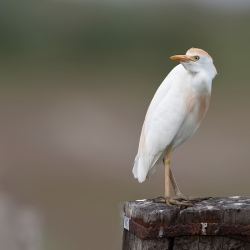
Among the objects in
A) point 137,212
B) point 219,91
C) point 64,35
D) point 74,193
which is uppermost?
point 64,35

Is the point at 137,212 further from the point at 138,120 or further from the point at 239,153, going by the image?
the point at 138,120

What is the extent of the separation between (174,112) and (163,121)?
0.07 m

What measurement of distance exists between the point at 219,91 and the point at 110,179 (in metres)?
5.60

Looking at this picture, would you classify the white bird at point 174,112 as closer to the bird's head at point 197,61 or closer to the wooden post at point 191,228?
the bird's head at point 197,61

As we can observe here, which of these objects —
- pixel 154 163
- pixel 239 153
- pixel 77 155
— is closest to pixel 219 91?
pixel 239 153

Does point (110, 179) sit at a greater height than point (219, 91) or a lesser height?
lesser

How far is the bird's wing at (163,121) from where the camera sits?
314cm

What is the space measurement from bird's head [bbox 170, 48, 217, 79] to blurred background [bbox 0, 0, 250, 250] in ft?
8.14

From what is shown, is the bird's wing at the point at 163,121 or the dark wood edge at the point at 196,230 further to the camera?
the bird's wing at the point at 163,121

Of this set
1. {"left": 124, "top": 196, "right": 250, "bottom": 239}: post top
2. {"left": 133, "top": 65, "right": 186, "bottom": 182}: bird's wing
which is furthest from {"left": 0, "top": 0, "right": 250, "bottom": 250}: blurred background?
{"left": 124, "top": 196, "right": 250, "bottom": 239}: post top

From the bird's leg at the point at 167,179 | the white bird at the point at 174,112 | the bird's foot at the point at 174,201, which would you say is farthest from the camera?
the white bird at the point at 174,112

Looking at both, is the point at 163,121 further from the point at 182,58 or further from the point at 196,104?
the point at 182,58

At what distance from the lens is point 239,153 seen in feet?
31.4

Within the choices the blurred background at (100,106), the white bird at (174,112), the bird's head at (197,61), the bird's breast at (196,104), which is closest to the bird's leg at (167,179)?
the white bird at (174,112)
